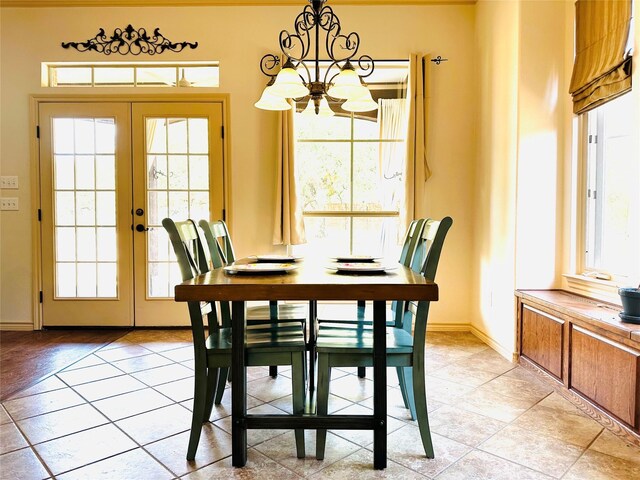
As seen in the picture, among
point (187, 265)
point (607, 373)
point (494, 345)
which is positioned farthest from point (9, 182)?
point (607, 373)

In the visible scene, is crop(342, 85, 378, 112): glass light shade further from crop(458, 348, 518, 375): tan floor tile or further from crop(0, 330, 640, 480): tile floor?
crop(458, 348, 518, 375): tan floor tile

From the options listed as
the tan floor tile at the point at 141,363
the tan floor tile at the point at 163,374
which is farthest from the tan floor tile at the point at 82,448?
the tan floor tile at the point at 141,363

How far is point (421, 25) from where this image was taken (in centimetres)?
381

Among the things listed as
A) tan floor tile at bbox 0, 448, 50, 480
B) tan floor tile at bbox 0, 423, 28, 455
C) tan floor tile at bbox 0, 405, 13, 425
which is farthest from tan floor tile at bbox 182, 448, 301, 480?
tan floor tile at bbox 0, 405, 13, 425

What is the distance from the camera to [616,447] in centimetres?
190

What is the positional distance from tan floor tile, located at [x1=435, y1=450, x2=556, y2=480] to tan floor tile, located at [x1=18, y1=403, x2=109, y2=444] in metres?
1.65

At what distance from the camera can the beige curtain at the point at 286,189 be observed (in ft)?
12.2

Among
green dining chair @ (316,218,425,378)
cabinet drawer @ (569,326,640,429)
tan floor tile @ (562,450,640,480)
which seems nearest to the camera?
tan floor tile @ (562,450,640,480)

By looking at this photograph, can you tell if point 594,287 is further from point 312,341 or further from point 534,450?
point 312,341

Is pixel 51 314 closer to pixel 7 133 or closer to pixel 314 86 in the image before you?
pixel 7 133

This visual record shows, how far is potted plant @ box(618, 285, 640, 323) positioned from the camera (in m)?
2.01

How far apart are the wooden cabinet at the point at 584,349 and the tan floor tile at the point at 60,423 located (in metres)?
2.45

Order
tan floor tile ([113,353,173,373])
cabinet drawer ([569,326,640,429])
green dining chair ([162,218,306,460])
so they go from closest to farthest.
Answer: green dining chair ([162,218,306,460]) < cabinet drawer ([569,326,640,429]) < tan floor tile ([113,353,173,373])

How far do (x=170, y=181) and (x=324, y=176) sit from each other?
1.40m
